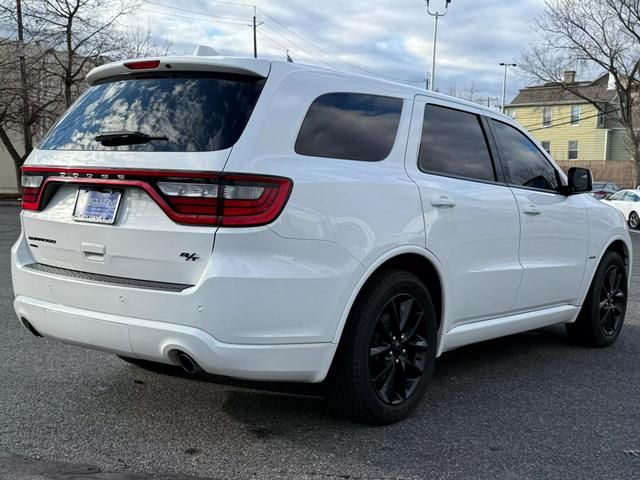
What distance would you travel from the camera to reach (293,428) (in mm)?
3668

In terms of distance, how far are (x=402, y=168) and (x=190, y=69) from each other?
1274 millimetres

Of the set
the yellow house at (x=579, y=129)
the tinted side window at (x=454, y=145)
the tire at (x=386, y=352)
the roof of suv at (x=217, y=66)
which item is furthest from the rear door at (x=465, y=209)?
the yellow house at (x=579, y=129)

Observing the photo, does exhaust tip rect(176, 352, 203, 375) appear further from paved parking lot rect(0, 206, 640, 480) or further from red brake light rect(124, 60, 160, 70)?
red brake light rect(124, 60, 160, 70)

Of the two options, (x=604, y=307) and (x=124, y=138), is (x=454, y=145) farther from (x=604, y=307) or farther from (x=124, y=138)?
(x=604, y=307)

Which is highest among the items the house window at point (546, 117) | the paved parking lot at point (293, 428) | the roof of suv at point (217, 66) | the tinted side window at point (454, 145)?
the house window at point (546, 117)

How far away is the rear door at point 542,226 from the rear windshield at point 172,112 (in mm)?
2239

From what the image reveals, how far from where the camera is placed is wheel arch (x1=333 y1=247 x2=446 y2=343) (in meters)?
3.40

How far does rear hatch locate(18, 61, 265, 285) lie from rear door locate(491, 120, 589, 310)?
230 cm

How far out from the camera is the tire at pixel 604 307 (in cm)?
567

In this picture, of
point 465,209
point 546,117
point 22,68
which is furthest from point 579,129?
point 465,209

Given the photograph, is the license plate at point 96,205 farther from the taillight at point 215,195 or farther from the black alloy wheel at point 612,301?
the black alloy wheel at point 612,301

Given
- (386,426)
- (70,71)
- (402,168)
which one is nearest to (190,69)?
(402,168)

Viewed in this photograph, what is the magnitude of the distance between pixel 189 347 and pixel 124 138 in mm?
1110

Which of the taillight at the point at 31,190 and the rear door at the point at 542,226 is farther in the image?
the rear door at the point at 542,226
